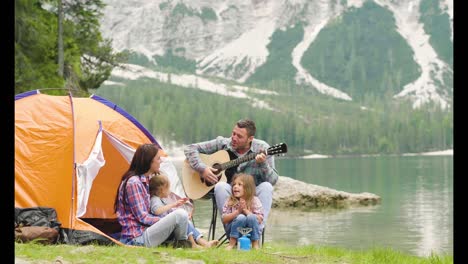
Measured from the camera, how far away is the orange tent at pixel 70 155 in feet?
29.9

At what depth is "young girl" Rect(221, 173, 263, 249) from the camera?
8.19 m

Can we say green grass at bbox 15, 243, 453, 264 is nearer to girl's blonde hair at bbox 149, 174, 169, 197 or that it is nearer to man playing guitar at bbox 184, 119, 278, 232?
man playing guitar at bbox 184, 119, 278, 232

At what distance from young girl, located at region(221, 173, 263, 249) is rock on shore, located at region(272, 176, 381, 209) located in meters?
18.0

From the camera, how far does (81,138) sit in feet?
31.6

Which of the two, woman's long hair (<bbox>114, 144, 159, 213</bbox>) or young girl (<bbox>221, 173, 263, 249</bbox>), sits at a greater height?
woman's long hair (<bbox>114, 144, 159, 213</bbox>)

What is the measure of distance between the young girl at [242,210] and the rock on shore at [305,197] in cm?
1803

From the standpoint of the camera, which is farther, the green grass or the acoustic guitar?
the acoustic guitar

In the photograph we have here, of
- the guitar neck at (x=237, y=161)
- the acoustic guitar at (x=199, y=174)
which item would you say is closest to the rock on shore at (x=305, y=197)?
the acoustic guitar at (x=199, y=174)

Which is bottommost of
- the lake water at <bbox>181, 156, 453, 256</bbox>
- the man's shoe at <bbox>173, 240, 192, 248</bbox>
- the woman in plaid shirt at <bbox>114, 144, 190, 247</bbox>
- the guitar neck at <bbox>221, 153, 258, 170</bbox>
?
the lake water at <bbox>181, 156, 453, 256</bbox>

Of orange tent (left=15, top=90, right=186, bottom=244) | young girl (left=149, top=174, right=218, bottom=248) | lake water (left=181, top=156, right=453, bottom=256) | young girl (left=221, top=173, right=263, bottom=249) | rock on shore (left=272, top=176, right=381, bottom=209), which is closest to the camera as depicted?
young girl (left=221, top=173, right=263, bottom=249)

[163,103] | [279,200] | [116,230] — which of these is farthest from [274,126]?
[116,230]

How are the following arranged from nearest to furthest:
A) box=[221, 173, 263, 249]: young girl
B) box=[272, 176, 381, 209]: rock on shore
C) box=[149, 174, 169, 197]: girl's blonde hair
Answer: box=[221, 173, 263, 249]: young girl < box=[149, 174, 169, 197]: girl's blonde hair < box=[272, 176, 381, 209]: rock on shore

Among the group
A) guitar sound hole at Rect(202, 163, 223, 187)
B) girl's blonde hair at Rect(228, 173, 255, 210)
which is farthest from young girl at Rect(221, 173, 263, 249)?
guitar sound hole at Rect(202, 163, 223, 187)

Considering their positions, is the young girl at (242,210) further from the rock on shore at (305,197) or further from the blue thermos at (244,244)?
the rock on shore at (305,197)
